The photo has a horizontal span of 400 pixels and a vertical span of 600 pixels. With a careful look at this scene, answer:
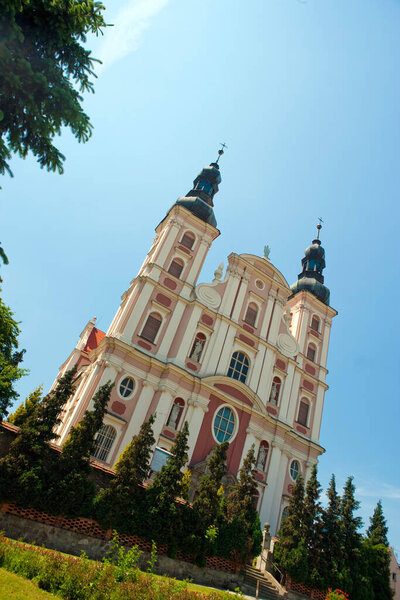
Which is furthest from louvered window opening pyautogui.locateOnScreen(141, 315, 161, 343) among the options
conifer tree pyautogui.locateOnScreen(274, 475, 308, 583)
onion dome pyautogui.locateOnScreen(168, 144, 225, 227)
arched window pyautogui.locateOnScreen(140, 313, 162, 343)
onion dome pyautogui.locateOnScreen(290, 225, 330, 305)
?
onion dome pyautogui.locateOnScreen(290, 225, 330, 305)

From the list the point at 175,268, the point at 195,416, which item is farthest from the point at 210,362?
the point at 175,268

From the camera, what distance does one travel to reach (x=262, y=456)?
85.3ft

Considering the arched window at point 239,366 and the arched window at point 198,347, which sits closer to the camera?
the arched window at point 198,347

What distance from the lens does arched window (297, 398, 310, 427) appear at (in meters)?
29.7

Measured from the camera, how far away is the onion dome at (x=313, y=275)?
118ft

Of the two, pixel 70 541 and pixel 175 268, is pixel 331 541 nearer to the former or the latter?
pixel 70 541

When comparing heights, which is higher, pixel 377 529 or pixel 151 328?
pixel 151 328

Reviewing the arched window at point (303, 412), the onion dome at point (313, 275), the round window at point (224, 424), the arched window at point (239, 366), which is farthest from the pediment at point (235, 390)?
the onion dome at point (313, 275)

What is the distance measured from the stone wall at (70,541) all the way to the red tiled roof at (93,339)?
22.9 meters

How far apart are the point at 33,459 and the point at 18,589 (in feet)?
19.2

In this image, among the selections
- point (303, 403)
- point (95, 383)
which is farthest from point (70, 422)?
point (303, 403)

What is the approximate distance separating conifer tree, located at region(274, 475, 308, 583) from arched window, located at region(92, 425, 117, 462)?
9076 millimetres

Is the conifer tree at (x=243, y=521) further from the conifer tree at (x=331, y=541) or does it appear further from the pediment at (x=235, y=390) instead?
the pediment at (x=235, y=390)

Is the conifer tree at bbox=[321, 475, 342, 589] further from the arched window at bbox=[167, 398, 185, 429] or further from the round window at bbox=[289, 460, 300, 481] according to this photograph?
the arched window at bbox=[167, 398, 185, 429]
